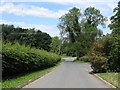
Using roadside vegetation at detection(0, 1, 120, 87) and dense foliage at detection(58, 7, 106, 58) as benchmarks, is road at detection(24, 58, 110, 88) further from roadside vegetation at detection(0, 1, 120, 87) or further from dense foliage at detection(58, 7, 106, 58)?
dense foliage at detection(58, 7, 106, 58)

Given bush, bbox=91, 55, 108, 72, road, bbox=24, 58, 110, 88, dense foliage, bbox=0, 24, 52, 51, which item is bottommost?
road, bbox=24, 58, 110, 88

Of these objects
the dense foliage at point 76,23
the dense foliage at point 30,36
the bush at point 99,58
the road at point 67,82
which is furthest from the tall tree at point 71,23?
the road at point 67,82

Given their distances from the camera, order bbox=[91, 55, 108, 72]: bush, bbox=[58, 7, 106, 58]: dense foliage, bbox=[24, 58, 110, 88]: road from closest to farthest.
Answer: bbox=[24, 58, 110, 88]: road → bbox=[91, 55, 108, 72]: bush → bbox=[58, 7, 106, 58]: dense foliage

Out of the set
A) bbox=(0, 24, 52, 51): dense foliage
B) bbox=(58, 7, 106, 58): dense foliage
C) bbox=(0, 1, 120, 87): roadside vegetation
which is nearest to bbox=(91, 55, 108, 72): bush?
bbox=(0, 1, 120, 87): roadside vegetation

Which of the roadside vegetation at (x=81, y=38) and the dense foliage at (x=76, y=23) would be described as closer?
the roadside vegetation at (x=81, y=38)

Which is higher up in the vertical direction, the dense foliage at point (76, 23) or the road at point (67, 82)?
the dense foliage at point (76, 23)

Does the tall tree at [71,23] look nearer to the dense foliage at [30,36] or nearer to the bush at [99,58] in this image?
the dense foliage at [30,36]

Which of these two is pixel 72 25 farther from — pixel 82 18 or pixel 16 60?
pixel 16 60

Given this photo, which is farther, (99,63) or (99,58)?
(99,63)

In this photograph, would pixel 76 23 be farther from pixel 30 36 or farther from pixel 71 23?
pixel 30 36

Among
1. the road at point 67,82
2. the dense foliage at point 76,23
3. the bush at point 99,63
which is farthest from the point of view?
the dense foliage at point 76,23

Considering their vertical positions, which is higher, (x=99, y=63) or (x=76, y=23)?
(x=76, y=23)

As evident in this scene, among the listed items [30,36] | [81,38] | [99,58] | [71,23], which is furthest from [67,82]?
[30,36]

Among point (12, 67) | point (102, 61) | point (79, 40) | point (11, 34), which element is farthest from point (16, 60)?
point (11, 34)
